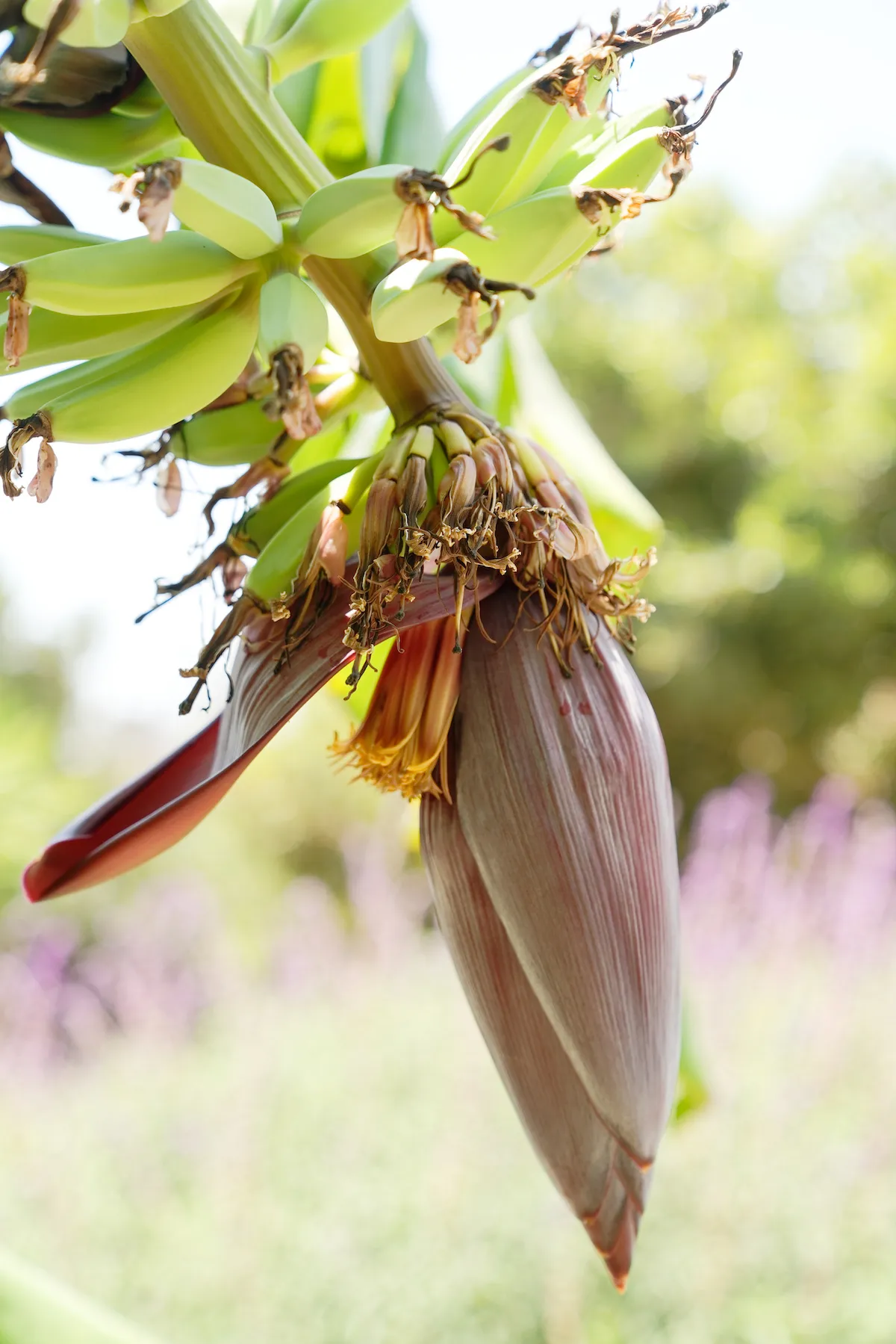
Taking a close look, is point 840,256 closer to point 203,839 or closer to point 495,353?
point 203,839

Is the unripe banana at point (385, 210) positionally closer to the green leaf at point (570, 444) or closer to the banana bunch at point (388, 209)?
the banana bunch at point (388, 209)

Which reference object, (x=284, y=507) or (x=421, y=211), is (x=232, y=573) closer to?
(x=284, y=507)

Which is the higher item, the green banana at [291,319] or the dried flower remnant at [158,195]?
the dried flower remnant at [158,195]

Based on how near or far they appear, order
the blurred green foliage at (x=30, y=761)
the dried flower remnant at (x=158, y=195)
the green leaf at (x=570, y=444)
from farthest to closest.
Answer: the blurred green foliage at (x=30, y=761)
the green leaf at (x=570, y=444)
the dried flower remnant at (x=158, y=195)

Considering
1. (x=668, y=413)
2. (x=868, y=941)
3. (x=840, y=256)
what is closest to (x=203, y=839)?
(x=868, y=941)

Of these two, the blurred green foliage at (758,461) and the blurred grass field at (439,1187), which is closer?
the blurred grass field at (439,1187)

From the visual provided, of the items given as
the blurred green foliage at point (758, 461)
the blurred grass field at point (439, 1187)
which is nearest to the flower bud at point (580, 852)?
the blurred grass field at point (439, 1187)
